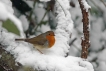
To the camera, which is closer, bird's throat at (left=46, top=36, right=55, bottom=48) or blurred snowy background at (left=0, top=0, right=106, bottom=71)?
bird's throat at (left=46, top=36, right=55, bottom=48)

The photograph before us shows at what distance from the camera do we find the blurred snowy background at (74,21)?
1932mm

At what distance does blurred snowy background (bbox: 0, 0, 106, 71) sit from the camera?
1932 millimetres

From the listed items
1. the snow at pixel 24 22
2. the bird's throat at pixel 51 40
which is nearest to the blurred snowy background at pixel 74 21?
the snow at pixel 24 22

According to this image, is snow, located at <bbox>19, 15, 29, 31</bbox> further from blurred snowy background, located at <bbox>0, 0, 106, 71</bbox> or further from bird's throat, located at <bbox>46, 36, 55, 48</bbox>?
bird's throat, located at <bbox>46, 36, 55, 48</bbox>

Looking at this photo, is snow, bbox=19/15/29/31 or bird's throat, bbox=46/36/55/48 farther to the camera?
snow, bbox=19/15/29/31

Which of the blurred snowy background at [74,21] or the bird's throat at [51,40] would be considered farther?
the blurred snowy background at [74,21]

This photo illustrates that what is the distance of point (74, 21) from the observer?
2.16 metres

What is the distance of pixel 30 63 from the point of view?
37.3 inches

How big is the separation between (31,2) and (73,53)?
58cm

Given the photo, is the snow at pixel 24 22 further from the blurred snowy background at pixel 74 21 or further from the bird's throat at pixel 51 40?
the bird's throat at pixel 51 40

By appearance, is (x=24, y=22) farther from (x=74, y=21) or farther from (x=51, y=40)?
(x=74, y=21)

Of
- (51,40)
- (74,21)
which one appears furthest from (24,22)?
(74,21)

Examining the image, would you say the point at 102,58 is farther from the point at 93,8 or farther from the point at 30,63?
the point at 30,63

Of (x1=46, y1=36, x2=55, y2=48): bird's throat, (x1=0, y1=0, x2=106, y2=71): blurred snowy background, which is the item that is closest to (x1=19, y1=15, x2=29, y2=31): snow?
(x1=0, y1=0, x2=106, y2=71): blurred snowy background
